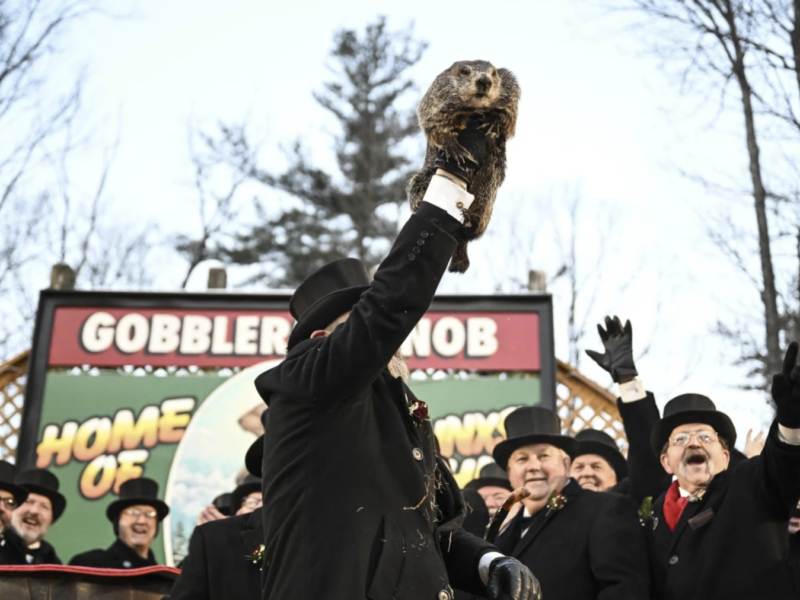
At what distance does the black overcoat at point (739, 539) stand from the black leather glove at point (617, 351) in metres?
0.90

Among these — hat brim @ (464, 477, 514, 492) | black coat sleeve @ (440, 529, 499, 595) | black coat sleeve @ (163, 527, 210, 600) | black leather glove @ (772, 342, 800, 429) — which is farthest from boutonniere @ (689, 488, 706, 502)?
hat brim @ (464, 477, 514, 492)

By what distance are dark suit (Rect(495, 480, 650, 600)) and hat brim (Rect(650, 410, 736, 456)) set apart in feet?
1.83

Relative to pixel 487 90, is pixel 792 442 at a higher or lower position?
lower

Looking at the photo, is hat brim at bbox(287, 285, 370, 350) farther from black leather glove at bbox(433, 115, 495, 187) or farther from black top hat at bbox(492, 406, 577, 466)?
black top hat at bbox(492, 406, 577, 466)

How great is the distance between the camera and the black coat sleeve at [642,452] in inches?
201

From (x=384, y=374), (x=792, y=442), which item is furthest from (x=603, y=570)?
(x=384, y=374)

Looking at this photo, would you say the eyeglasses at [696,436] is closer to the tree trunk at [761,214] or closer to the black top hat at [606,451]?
the black top hat at [606,451]

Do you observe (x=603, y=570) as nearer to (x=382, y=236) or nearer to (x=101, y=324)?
(x=101, y=324)

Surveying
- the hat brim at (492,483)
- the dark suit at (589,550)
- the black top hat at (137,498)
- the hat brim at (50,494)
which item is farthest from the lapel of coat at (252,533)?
the hat brim at (50,494)

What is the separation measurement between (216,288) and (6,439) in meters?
2.78

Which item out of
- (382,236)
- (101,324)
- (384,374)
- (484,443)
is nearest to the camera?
(384,374)

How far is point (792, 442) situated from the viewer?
12.8 feet

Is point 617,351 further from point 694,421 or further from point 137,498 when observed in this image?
point 137,498

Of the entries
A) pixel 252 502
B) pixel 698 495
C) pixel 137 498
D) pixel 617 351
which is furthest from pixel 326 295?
pixel 137 498
